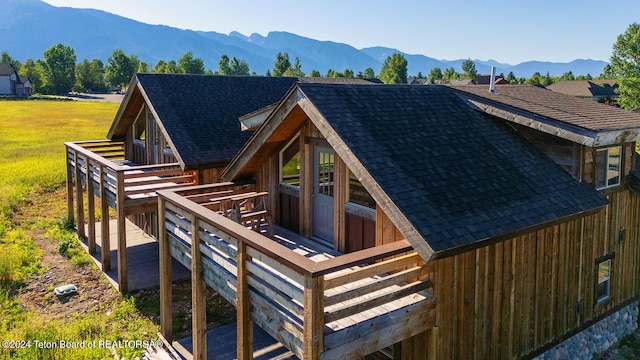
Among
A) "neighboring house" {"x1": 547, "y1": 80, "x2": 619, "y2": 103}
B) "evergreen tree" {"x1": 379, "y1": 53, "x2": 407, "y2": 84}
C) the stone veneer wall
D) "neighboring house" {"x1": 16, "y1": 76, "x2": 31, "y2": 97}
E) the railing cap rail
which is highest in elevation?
"evergreen tree" {"x1": 379, "y1": 53, "x2": 407, "y2": 84}

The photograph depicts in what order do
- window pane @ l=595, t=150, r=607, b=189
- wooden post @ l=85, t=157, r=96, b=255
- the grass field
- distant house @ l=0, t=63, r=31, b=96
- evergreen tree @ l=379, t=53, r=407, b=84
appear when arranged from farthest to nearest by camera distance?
distant house @ l=0, t=63, r=31, b=96 → evergreen tree @ l=379, t=53, r=407, b=84 → wooden post @ l=85, t=157, r=96, b=255 → the grass field → window pane @ l=595, t=150, r=607, b=189

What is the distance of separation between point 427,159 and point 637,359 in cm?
687

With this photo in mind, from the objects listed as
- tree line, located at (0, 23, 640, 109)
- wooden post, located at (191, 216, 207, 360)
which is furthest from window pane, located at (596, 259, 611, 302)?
tree line, located at (0, 23, 640, 109)

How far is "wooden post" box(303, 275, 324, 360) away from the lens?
18.8ft

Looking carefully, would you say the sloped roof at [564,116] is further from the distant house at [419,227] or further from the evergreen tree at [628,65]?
the evergreen tree at [628,65]

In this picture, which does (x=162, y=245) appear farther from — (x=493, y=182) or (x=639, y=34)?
(x=639, y=34)

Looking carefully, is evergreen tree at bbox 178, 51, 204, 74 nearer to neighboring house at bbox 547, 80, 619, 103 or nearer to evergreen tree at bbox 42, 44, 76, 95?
evergreen tree at bbox 42, 44, 76, 95

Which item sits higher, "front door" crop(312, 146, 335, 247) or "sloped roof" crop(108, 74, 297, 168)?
"sloped roof" crop(108, 74, 297, 168)

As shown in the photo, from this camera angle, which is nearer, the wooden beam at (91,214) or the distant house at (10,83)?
the wooden beam at (91,214)

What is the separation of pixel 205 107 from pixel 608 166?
11.8m

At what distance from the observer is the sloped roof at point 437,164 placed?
6781 mm

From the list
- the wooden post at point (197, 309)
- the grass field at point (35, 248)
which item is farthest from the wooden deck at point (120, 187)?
the wooden post at point (197, 309)

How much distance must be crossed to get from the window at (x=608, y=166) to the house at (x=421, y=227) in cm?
4

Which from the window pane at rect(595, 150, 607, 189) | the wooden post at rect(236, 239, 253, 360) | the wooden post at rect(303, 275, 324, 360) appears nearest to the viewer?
the wooden post at rect(303, 275, 324, 360)
